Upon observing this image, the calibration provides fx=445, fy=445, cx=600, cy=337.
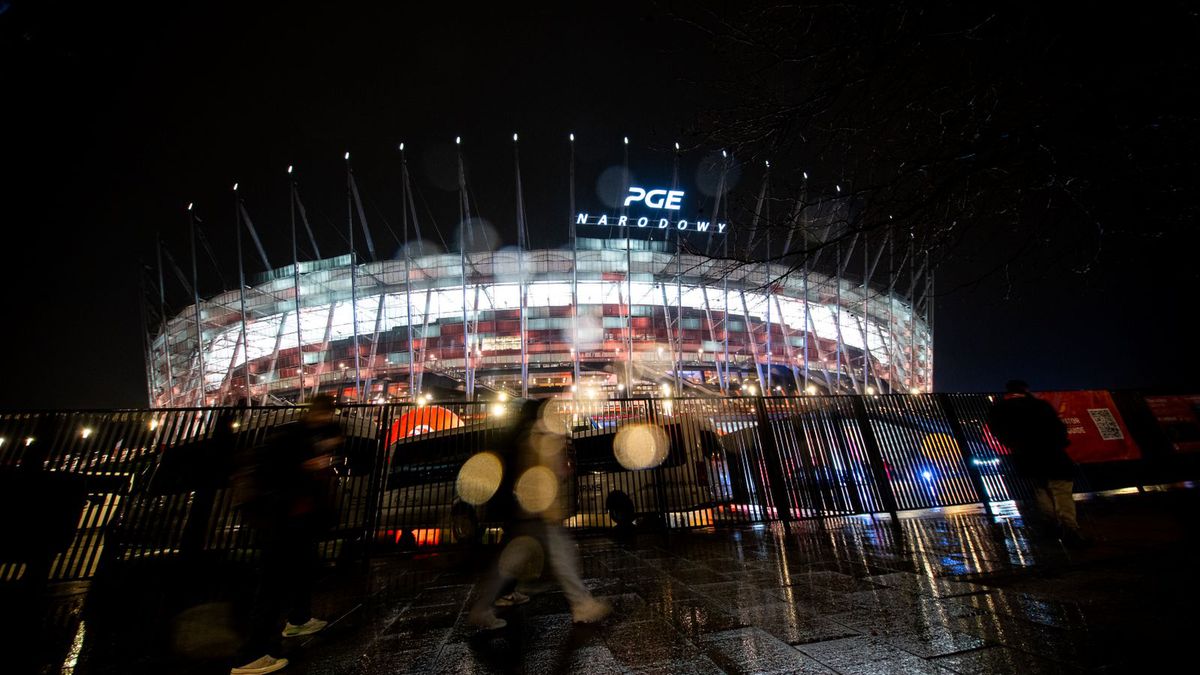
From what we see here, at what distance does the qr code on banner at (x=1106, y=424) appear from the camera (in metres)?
7.95

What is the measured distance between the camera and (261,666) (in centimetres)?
263

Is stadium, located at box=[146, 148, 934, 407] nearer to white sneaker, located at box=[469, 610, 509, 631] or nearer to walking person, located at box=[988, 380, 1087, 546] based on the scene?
walking person, located at box=[988, 380, 1087, 546]

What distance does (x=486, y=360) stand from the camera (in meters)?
40.0

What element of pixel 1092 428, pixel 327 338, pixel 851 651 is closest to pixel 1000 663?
pixel 851 651

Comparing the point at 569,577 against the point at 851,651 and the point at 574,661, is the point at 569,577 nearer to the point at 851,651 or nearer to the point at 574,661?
the point at 574,661

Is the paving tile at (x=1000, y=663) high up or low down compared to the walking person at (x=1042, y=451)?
down

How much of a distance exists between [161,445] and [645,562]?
642 centimetres

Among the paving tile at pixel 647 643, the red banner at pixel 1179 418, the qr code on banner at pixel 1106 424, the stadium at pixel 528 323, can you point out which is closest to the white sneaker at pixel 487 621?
the paving tile at pixel 647 643

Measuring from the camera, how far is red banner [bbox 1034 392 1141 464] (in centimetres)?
784

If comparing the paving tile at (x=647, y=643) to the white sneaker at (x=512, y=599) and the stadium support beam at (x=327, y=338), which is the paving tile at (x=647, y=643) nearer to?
the white sneaker at (x=512, y=599)

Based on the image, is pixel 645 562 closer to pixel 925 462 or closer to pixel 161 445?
pixel 925 462

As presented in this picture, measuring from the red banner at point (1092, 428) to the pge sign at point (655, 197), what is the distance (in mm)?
Answer: 32299

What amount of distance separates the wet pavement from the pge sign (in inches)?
1383

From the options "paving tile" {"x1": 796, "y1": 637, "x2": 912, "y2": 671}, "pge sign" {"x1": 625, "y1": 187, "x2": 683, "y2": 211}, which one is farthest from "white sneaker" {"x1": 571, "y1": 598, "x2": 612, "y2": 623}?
"pge sign" {"x1": 625, "y1": 187, "x2": 683, "y2": 211}
